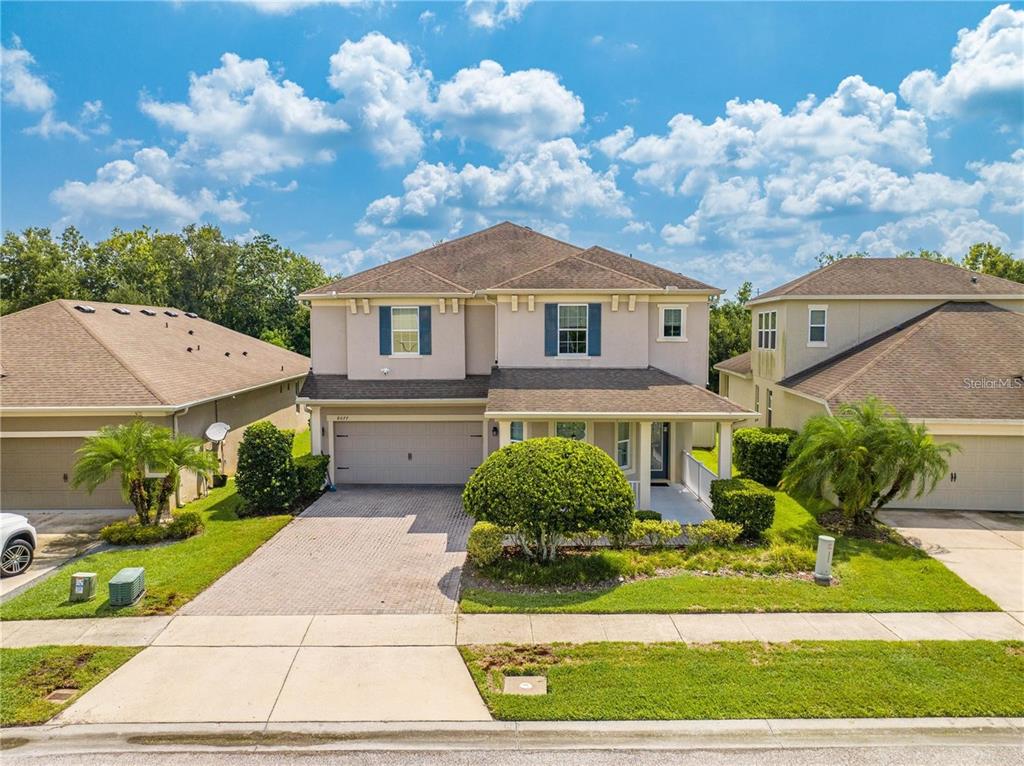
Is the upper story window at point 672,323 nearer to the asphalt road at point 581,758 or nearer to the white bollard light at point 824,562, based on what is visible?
the white bollard light at point 824,562

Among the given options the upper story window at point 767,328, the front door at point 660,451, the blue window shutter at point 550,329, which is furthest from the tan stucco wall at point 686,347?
the upper story window at point 767,328

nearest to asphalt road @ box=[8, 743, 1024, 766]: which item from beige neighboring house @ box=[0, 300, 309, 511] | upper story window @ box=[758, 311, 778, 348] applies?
beige neighboring house @ box=[0, 300, 309, 511]

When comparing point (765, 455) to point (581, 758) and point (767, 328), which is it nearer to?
point (767, 328)

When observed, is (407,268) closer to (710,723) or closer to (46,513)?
(46,513)

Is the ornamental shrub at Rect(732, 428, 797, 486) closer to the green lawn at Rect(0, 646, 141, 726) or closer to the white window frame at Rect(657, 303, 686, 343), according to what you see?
the white window frame at Rect(657, 303, 686, 343)

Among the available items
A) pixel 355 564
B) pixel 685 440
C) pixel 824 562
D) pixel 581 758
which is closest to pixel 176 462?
pixel 355 564

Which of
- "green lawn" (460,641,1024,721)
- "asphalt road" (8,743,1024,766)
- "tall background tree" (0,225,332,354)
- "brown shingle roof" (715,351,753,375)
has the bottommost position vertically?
"asphalt road" (8,743,1024,766)
